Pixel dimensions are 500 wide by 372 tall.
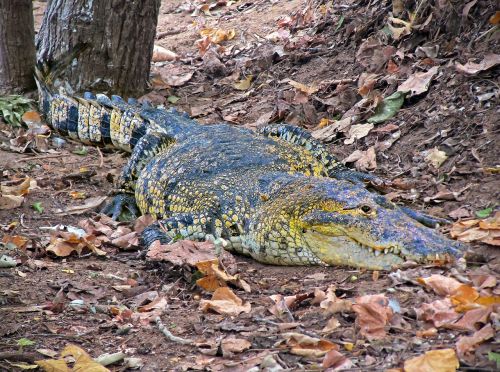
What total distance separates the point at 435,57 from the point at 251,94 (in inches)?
89.7

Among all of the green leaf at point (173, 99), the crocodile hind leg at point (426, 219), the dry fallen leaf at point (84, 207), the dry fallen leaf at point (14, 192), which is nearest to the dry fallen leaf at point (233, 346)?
the crocodile hind leg at point (426, 219)

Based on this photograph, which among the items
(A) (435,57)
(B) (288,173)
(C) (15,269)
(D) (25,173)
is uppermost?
(A) (435,57)

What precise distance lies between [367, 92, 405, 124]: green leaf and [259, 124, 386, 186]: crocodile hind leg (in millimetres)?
566

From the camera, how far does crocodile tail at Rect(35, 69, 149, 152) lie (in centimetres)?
777

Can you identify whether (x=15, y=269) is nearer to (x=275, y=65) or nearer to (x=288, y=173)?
(x=288, y=173)

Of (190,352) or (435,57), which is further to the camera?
(435,57)

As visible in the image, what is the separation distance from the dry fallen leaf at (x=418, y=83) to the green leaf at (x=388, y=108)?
0.23 ft

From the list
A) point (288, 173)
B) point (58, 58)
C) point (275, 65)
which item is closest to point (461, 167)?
point (288, 173)

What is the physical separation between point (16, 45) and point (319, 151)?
345 cm

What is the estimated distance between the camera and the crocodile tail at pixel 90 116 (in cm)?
777

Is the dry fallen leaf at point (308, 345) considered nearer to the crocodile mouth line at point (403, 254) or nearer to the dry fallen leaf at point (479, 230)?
the crocodile mouth line at point (403, 254)

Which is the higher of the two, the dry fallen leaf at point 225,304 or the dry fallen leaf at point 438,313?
the dry fallen leaf at point 438,313

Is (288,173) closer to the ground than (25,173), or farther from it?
farther from it

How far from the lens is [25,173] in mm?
6934
